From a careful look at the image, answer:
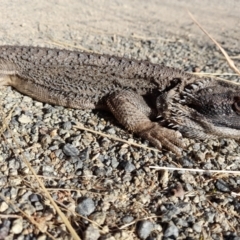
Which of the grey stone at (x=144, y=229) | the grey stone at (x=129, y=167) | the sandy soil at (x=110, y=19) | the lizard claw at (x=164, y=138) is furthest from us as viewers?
the sandy soil at (x=110, y=19)

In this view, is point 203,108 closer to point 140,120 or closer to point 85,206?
point 140,120

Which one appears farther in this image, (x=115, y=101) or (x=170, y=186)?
(x=115, y=101)

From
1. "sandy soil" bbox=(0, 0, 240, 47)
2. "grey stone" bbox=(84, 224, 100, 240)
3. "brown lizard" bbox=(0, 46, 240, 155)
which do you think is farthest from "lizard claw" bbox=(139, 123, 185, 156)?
"sandy soil" bbox=(0, 0, 240, 47)

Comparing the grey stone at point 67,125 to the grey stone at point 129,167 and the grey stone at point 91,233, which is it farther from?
the grey stone at point 91,233

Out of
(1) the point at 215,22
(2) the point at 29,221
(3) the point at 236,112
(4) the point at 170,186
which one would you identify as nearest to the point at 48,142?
(2) the point at 29,221

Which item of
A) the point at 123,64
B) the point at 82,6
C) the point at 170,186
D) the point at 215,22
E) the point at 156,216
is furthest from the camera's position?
the point at 215,22

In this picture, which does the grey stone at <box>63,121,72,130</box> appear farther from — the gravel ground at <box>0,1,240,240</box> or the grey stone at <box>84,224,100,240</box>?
the grey stone at <box>84,224,100,240</box>

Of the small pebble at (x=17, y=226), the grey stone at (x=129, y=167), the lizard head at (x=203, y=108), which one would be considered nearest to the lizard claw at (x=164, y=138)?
the lizard head at (x=203, y=108)

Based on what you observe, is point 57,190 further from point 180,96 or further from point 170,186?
point 180,96
